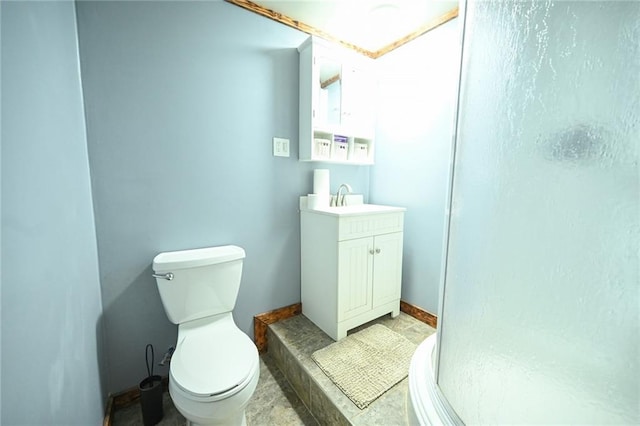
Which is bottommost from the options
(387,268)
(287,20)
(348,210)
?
(387,268)

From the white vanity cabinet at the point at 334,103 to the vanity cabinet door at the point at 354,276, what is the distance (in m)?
0.66

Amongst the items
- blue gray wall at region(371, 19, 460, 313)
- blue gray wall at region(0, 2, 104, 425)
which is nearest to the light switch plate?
blue gray wall at region(371, 19, 460, 313)

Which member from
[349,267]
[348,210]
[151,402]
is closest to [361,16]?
[348,210]

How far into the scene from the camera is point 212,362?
3.49ft

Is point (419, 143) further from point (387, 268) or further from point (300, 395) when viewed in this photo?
point (300, 395)

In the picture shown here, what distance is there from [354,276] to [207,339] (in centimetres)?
87

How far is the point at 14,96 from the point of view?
0.58m

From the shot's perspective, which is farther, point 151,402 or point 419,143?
point 419,143

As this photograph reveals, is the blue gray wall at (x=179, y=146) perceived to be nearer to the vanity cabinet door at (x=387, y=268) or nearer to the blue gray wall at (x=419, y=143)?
the vanity cabinet door at (x=387, y=268)

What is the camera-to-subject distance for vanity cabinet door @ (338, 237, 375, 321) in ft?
4.97

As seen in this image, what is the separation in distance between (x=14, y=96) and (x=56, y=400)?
0.77m

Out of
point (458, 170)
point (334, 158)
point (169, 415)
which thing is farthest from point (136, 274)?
point (458, 170)

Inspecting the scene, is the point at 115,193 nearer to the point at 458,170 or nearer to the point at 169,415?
the point at 169,415

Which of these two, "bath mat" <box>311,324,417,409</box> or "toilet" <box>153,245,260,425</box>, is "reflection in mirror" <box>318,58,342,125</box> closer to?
"toilet" <box>153,245,260,425</box>
